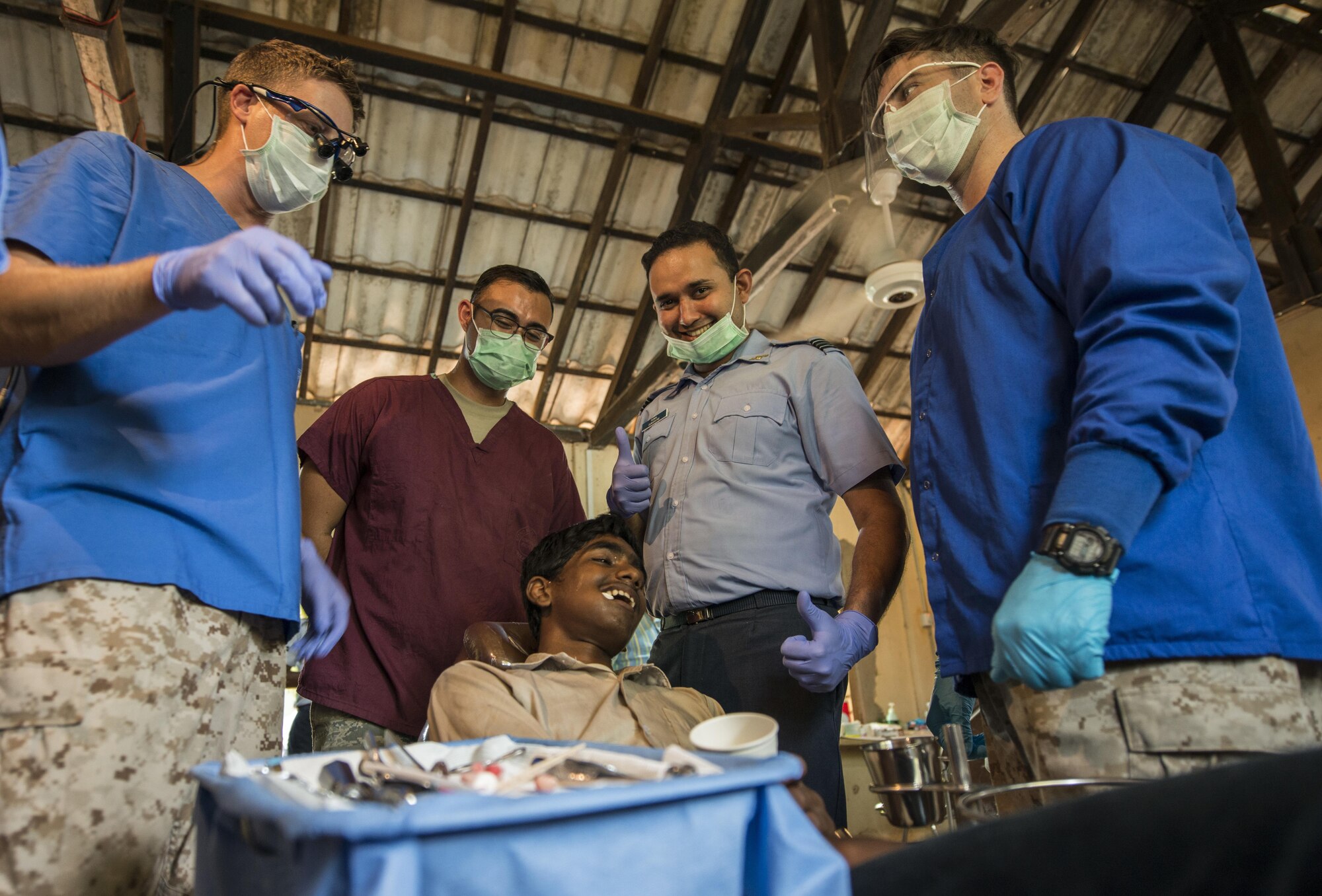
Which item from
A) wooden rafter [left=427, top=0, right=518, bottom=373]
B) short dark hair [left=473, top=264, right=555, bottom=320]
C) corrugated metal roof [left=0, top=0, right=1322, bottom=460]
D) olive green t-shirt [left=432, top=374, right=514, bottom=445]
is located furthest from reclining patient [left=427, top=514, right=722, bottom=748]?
wooden rafter [left=427, top=0, right=518, bottom=373]

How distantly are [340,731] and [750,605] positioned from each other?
110 cm

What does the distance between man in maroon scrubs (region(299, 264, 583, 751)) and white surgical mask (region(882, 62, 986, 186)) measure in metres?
1.45

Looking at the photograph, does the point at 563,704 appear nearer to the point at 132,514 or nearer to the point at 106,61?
the point at 132,514

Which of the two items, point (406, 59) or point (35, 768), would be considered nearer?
point (35, 768)

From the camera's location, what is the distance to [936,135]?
70.8 inches

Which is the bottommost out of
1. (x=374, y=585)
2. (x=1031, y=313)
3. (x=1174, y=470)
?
(x=374, y=585)

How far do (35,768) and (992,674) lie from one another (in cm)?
128

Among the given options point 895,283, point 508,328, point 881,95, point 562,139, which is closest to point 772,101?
point 562,139

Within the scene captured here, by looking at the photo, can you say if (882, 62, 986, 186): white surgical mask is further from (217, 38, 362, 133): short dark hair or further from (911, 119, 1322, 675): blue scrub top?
(217, 38, 362, 133): short dark hair

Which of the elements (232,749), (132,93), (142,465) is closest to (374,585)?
(232,749)

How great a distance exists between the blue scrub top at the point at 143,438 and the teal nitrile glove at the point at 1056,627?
45.9 inches

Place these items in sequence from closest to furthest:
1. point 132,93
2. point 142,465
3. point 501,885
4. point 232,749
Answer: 1. point 501,885
2. point 142,465
3. point 232,749
4. point 132,93

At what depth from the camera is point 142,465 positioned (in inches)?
51.7

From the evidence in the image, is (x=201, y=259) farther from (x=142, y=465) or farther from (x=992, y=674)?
(x=992, y=674)
